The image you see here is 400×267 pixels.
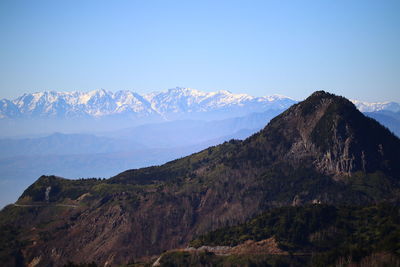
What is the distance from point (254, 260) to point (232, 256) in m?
10.3

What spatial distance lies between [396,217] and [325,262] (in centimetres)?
4195

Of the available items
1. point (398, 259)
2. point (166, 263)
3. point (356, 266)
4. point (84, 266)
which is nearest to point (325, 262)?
point (356, 266)

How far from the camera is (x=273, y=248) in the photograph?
196375 mm

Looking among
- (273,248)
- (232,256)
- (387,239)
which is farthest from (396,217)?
(232,256)

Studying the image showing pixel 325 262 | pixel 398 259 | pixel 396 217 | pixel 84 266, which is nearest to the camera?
pixel 398 259

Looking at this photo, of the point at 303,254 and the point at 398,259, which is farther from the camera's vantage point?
the point at 303,254

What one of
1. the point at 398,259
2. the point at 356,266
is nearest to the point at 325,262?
the point at 356,266

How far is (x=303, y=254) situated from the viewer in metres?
191

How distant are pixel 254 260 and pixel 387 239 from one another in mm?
40417

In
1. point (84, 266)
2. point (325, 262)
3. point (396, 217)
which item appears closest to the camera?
point (325, 262)

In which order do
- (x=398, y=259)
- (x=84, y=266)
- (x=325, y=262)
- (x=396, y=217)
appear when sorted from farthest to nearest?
1. (x=396, y=217)
2. (x=84, y=266)
3. (x=325, y=262)
4. (x=398, y=259)

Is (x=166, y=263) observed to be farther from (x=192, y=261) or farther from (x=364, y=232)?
(x=364, y=232)

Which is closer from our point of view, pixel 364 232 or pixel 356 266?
pixel 356 266

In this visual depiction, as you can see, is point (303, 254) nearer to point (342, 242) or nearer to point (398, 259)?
point (342, 242)
